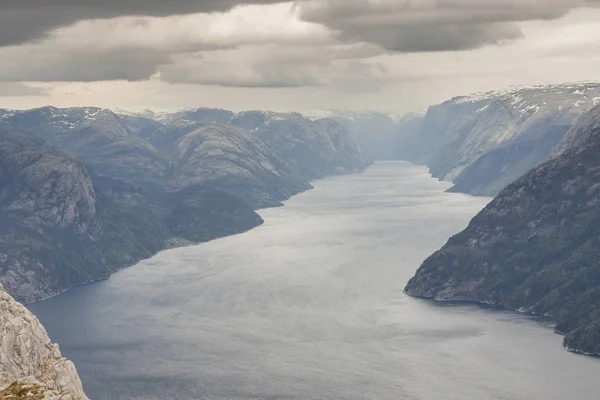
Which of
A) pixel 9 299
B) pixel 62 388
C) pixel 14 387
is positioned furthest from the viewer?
pixel 9 299

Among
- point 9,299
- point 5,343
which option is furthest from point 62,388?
point 9,299

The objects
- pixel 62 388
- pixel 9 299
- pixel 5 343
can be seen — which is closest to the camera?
pixel 62 388

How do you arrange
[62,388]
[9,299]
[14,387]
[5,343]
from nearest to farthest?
[14,387] < [62,388] < [5,343] < [9,299]

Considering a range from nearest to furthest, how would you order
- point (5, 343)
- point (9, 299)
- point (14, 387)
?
point (14, 387), point (5, 343), point (9, 299)

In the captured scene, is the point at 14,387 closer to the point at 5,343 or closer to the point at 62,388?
the point at 62,388

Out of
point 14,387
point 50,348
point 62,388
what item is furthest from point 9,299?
point 14,387

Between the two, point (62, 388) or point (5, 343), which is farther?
point (5, 343)

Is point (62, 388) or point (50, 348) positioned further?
point (50, 348)
